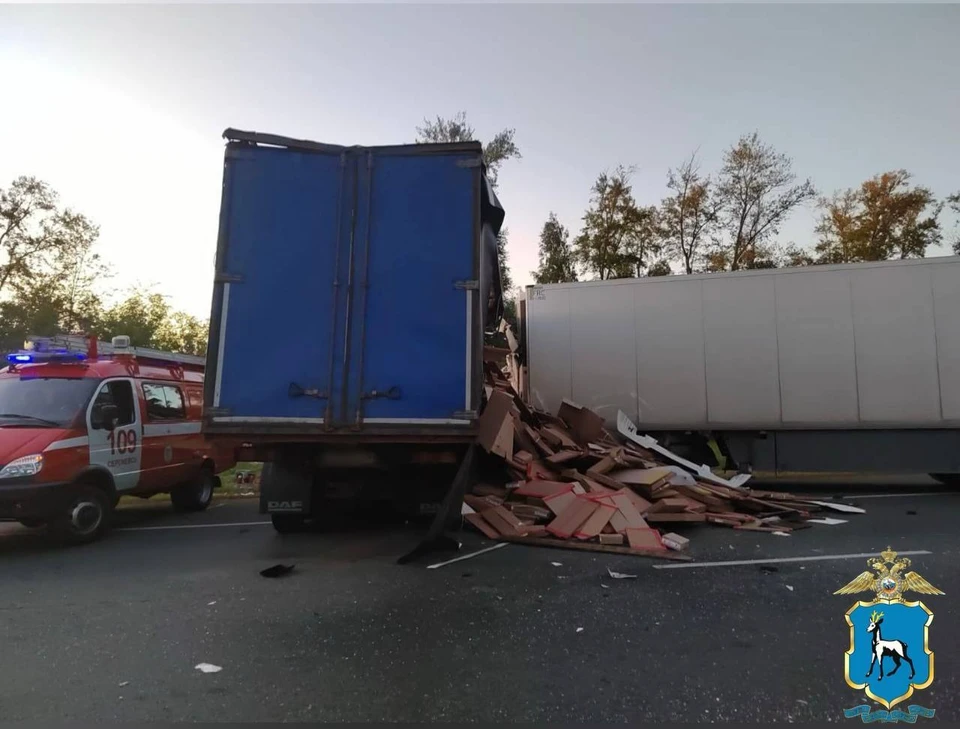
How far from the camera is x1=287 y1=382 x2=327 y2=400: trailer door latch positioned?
6352 mm

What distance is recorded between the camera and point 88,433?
304 inches

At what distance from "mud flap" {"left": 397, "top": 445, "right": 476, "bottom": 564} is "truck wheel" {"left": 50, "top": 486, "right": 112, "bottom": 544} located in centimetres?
400

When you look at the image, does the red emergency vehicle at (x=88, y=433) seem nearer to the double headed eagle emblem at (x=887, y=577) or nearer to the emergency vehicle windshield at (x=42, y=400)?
the emergency vehicle windshield at (x=42, y=400)

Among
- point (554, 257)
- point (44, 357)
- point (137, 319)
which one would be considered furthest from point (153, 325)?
point (44, 357)

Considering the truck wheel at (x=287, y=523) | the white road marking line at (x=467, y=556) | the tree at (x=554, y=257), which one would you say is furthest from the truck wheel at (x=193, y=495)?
the tree at (x=554, y=257)

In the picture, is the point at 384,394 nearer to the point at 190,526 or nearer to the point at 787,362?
the point at 190,526

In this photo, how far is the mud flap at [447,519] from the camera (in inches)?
252

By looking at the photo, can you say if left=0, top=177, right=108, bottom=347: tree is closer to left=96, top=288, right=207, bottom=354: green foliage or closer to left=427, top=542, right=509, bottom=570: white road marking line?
left=96, top=288, right=207, bottom=354: green foliage

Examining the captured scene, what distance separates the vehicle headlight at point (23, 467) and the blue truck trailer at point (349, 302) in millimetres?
2291

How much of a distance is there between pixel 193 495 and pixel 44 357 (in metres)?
3.11

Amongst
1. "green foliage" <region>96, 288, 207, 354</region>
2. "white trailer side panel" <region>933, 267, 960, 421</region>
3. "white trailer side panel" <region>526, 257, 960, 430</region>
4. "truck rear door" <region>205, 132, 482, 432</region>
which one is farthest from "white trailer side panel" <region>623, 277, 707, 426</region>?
"green foliage" <region>96, 288, 207, 354</region>

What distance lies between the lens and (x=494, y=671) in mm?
3725

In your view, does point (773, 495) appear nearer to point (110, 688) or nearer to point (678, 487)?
point (678, 487)

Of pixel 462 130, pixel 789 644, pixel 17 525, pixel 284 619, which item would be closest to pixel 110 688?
pixel 284 619
